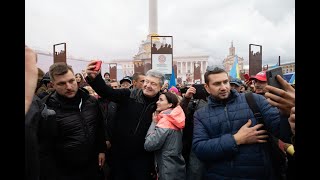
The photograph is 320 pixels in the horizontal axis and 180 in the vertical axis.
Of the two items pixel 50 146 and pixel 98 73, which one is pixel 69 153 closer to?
pixel 50 146

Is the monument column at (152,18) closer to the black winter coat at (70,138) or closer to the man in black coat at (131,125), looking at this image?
the man in black coat at (131,125)

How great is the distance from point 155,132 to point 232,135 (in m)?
0.74

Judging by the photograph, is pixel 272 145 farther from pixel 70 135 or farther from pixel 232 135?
pixel 70 135

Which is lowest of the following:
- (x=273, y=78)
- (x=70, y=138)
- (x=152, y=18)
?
(x=70, y=138)

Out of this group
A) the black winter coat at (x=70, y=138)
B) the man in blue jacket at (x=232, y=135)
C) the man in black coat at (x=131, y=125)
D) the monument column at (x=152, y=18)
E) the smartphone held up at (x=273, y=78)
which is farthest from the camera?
the monument column at (x=152, y=18)

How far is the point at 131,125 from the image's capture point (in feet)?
8.73

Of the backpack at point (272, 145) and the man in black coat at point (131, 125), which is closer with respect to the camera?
the backpack at point (272, 145)

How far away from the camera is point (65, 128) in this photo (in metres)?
2.33

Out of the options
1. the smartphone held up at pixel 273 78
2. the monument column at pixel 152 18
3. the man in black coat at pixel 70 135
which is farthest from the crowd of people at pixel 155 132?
the monument column at pixel 152 18

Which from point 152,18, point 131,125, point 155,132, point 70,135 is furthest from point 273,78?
point 152,18

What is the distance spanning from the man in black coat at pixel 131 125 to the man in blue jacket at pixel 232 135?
676 millimetres

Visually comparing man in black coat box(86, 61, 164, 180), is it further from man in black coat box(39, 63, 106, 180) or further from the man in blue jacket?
the man in blue jacket

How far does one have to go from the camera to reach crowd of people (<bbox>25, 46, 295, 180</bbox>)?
1.95 m

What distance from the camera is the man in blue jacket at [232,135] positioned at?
1.92m
